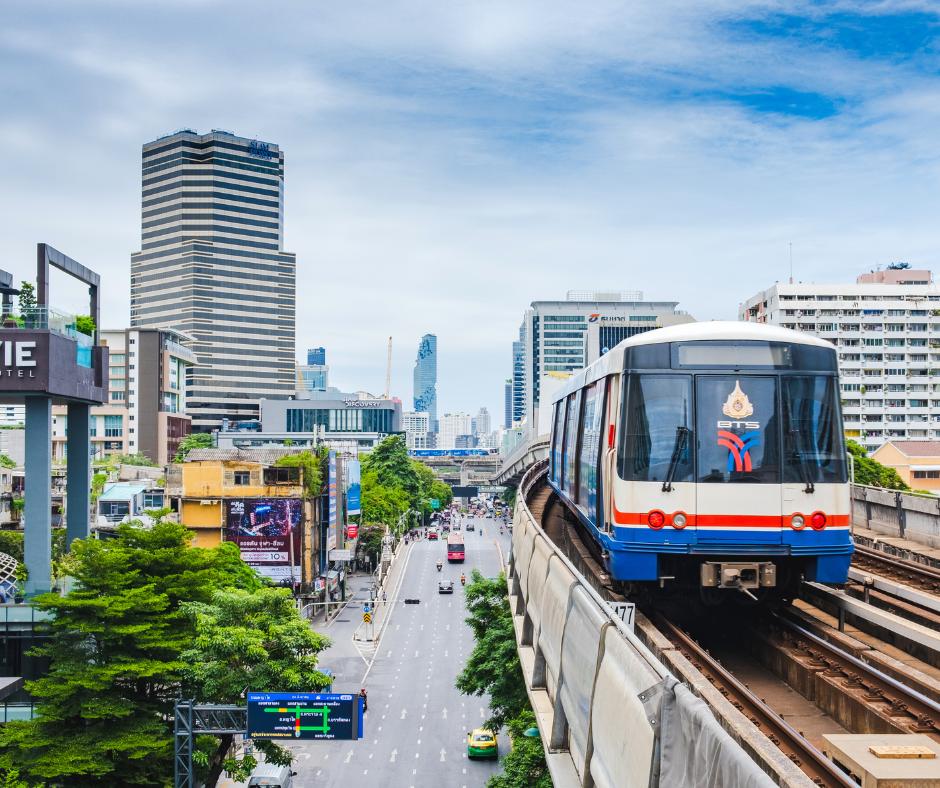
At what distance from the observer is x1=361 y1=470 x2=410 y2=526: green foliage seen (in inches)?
3541

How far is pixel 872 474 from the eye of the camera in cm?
5806

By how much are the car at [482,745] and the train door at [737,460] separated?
27740 mm

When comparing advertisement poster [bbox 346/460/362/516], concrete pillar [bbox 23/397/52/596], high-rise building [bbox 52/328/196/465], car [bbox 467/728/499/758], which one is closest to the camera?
concrete pillar [bbox 23/397/52/596]

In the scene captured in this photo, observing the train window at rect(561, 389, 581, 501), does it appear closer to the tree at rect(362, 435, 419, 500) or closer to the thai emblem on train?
the thai emblem on train

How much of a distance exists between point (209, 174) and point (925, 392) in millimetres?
121111

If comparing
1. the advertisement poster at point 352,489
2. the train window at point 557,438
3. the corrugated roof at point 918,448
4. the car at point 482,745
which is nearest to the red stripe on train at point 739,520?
the train window at point 557,438

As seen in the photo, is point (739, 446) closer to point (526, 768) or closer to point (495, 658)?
point (526, 768)

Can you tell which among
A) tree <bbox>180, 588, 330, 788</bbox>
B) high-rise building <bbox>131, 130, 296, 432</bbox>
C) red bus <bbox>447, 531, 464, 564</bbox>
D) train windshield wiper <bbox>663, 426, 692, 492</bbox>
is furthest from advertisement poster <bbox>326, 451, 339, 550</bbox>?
high-rise building <bbox>131, 130, 296, 432</bbox>

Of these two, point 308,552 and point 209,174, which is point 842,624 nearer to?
point 308,552

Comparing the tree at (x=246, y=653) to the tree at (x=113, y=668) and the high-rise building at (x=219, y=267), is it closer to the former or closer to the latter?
the tree at (x=113, y=668)

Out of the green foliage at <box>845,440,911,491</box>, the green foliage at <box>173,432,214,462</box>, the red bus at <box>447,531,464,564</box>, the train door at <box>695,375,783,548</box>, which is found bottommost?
the red bus at <box>447,531,464,564</box>

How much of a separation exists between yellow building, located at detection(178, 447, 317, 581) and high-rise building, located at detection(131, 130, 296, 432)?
11138 cm

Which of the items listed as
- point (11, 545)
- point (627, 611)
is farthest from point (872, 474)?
point (627, 611)

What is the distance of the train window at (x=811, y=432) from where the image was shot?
1214cm
